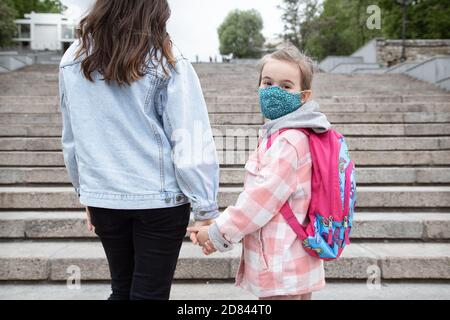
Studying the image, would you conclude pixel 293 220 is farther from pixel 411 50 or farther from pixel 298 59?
pixel 411 50

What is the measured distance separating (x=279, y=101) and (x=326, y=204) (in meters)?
0.46

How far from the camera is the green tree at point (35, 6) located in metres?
46.7

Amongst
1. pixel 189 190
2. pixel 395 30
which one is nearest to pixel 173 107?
pixel 189 190

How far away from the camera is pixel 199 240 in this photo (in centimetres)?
165

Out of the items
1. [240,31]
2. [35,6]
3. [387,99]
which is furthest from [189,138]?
[240,31]

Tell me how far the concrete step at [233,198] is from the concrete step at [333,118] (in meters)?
1.89

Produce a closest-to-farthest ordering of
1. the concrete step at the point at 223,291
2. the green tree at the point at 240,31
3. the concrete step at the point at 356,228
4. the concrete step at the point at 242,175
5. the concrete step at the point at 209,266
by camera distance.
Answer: the concrete step at the point at 223,291, the concrete step at the point at 209,266, the concrete step at the point at 356,228, the concrete step at the point at 242,175, the green tree at the point at 240,31

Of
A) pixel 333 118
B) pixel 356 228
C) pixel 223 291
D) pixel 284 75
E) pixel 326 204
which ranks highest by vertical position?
pixel 284 75

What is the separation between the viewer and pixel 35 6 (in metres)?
52.5

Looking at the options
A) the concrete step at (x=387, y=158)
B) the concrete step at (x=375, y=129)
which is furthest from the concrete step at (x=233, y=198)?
→ the concrete step at (x=375, y=129)

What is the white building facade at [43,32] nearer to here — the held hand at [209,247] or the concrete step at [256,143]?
the concrete step at [256,143]

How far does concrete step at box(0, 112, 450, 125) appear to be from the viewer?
5820mm

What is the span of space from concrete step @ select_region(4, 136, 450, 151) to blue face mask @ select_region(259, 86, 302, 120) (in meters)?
3.28
